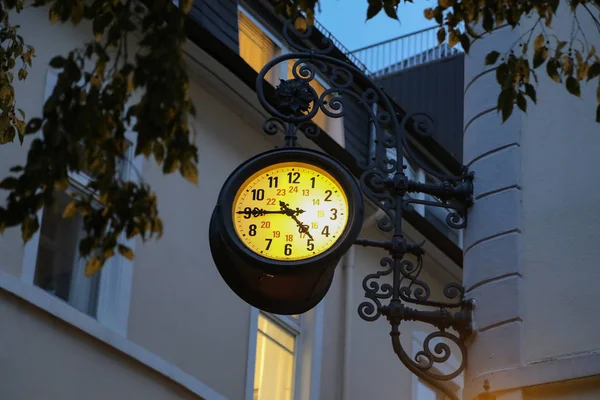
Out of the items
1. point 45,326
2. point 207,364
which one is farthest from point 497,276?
point 207,364

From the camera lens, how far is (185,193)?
15289 millimetres

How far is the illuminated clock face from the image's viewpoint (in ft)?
27.6

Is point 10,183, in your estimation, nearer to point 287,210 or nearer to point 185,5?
point 185,5

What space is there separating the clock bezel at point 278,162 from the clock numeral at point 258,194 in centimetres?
9

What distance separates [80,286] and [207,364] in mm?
1814

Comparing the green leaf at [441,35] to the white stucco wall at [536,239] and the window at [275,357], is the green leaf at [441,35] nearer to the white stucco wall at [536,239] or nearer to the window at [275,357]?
the white stucco wall at [536,239]

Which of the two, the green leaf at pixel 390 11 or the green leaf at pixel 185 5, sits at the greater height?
the green leaf at pixel 390 11

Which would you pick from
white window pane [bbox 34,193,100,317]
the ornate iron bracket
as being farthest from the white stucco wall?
white window pane [bbox 34,193,100,317]

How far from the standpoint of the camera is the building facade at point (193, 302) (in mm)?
13070

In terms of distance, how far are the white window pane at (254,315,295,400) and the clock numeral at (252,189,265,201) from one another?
24.9ft

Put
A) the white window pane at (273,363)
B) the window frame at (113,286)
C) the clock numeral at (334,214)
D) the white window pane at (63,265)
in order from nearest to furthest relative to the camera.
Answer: the clock numeral at (334,214) < the white window pane at (63,265) < the window frame at (113,286) < the white window pane at (273,363)

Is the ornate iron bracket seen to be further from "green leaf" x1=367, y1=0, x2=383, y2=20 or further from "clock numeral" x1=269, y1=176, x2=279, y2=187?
"green leaf" x1=367, y1=0, x2=383, y2=20

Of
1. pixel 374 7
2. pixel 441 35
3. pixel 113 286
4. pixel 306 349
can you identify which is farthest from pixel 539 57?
pixel 306 349

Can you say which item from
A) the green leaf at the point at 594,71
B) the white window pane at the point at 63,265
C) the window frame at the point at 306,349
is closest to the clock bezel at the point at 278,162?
the green leaf at the point at 594,71
